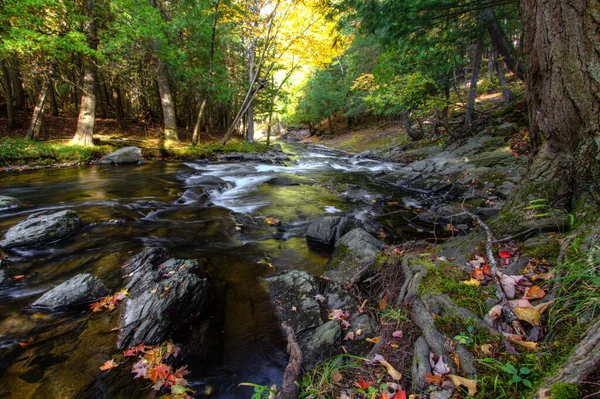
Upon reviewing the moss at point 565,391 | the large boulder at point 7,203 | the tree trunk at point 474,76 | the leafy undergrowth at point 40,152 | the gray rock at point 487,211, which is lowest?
the gray rock at point 487,211

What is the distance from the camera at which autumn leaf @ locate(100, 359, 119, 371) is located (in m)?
2.67

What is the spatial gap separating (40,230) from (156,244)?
206 centimetres

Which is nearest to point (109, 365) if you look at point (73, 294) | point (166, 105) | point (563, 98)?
point (73, 294)

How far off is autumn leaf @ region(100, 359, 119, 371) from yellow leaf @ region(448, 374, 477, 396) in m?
3.12

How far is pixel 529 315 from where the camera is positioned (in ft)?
6.15

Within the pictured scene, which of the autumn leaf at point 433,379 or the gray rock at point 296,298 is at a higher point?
the autumn leaf at point 433,379

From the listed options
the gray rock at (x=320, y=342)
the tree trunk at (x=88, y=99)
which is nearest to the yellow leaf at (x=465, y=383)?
the gray rock at (x=320, y=342)

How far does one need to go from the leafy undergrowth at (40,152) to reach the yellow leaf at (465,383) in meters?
15.9

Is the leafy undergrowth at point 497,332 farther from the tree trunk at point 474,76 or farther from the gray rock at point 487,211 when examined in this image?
the tree trunk at point 474,76

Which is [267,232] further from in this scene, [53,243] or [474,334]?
[474,334]

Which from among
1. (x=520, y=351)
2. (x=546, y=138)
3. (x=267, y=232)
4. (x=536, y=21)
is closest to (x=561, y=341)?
(x=520, y=351)

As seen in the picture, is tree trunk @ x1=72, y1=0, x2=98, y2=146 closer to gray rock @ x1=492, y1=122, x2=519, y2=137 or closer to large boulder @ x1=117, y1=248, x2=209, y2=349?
large boulder @ x1=117, y1=248, x2=209, y2=349

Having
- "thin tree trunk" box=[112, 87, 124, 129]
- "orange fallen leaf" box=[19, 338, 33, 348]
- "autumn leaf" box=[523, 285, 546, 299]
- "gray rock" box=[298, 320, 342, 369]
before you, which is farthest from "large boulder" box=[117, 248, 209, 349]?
"thin tree trunk" box=[112, 87, 124, 129]

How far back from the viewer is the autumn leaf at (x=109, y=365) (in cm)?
267
